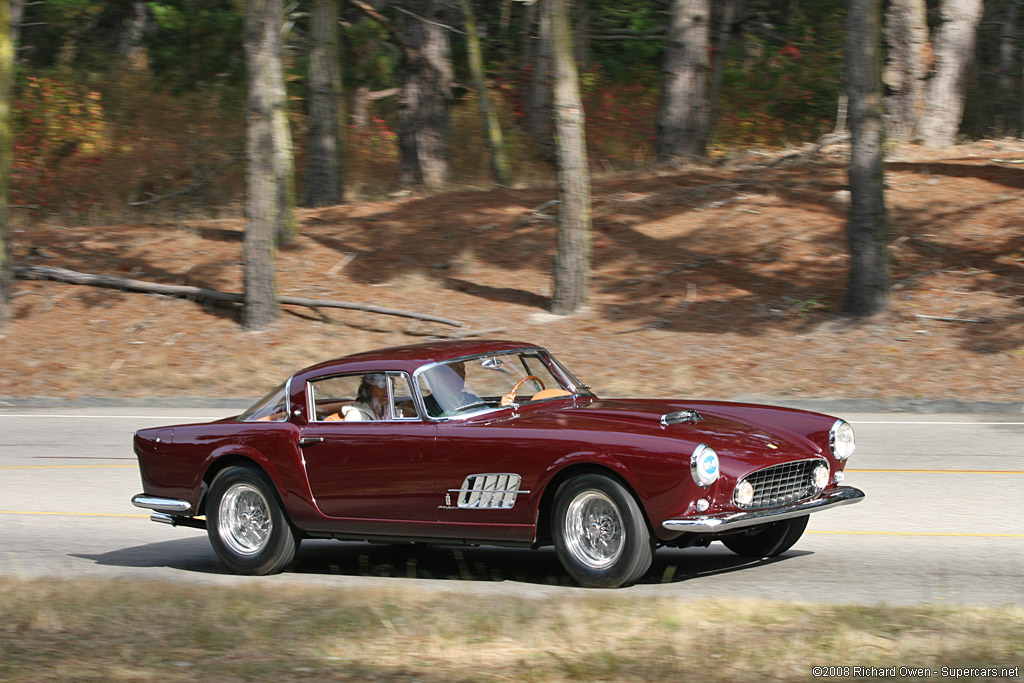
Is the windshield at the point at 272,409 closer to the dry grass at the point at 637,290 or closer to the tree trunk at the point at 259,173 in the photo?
the dry grass at the point at 637,290

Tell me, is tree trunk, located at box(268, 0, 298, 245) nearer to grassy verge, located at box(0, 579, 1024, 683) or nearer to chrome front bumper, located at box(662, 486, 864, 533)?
grassy verge, located at box(0, 579, 1024, 683)

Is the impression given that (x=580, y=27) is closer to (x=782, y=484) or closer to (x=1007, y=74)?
(x=1007, y=74)

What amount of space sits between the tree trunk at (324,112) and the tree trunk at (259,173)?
5.34 meters

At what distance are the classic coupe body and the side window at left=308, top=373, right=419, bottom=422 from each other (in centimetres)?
1

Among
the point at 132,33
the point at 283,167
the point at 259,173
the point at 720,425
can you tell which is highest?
the point at 132,33

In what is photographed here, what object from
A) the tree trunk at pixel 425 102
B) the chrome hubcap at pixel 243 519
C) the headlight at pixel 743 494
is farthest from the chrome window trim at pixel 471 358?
the tree trunk at pixel 425 102

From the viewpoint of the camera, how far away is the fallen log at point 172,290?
19531mm

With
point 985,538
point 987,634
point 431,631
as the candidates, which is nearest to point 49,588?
point 431,631

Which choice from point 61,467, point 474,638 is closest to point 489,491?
point 474,638

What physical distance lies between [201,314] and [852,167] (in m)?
11.3

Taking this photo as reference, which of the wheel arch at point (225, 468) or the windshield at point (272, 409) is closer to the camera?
the wheel arch at point (225, 468)

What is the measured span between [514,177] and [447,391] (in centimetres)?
2390

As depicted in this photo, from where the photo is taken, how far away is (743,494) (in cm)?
637

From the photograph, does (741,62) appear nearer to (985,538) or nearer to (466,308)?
(466,308)
